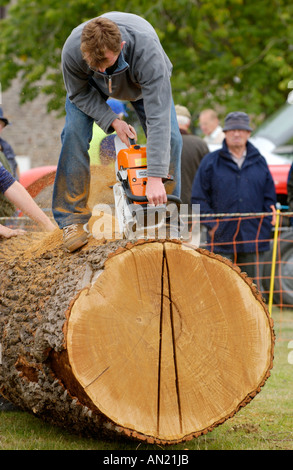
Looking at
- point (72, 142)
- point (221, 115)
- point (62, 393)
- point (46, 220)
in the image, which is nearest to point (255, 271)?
point (46, 220)

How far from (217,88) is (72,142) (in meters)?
11.3

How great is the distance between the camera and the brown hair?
12.1 ft

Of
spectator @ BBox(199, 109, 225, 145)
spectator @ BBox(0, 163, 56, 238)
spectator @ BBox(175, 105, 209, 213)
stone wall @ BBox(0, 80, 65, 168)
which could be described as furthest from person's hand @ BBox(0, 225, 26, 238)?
stone wall @ BBox(0, 80, 65, 168)

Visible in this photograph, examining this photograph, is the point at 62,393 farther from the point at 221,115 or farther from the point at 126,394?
the point at 221,115

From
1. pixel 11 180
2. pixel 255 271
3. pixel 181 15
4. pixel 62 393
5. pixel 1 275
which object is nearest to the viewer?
pixel 62 393

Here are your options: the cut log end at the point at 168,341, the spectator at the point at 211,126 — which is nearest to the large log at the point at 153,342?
the cut log end at the point at 168,341

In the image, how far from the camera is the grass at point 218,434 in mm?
3770

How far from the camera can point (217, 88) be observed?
596 inches

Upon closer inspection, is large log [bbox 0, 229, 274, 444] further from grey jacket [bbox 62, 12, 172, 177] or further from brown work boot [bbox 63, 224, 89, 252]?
grey jacket [bbox 62, 12, 172, 177]

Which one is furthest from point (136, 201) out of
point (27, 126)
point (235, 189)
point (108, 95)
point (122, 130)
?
point (27, 126)

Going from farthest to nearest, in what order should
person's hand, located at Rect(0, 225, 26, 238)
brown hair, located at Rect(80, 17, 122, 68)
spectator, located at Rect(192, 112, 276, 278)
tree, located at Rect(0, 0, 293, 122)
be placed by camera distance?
tree, located at Rect(0, 0, 293, 122) → spectator, located at Rect(192, 112, 276, 278) → person's hand, located at Rect(0, 225, 26, 238) → brown hair, located at Rect(80, 17, 122, 68)

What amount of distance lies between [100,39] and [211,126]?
5922mm

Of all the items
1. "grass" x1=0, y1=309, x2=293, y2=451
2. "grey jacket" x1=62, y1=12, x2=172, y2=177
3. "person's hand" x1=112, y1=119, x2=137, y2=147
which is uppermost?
"grey jacket" x1=62, y1=12, x2=172, y2=177

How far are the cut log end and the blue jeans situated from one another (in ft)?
3.13
